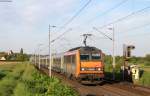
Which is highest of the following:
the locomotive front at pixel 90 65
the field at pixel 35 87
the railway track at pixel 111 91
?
the locomotive front at pixel 90 65

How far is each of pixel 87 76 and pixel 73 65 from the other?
317 centimetres

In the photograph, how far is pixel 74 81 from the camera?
43281 millimetres

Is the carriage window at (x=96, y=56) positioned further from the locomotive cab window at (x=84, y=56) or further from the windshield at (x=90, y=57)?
the locomotive cab window at (x=84, y=56)

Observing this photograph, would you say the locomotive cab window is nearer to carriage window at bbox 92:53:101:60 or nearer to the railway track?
carriage window at bbox 92:53:101:60

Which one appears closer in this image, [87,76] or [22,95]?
[22,95]

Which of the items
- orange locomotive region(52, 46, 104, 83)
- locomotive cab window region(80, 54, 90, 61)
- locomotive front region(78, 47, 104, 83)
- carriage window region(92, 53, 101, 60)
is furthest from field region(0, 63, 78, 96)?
carriage window region(92, 53, 101, 60)

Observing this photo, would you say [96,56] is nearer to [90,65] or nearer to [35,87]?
[90,65]

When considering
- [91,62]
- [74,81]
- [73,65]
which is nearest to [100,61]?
[91,62]

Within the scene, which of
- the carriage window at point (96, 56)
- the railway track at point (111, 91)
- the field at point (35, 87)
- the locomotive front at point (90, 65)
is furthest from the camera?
the carriage window at point (96, 56)

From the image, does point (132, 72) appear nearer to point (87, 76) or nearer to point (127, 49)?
point (127, 49)

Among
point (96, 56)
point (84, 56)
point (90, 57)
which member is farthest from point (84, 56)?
point (96, 56)

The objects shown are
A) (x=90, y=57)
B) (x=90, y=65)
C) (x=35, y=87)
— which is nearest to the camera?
(x=35, y=87)

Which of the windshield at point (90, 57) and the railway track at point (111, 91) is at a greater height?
the windshield at point (90, 57)

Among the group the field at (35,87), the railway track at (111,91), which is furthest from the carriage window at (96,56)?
the field at (35,87)
